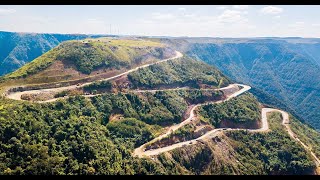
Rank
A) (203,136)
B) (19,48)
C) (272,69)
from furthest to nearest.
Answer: (272,69), (19,48), (203,136)

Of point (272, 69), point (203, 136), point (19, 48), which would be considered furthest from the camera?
point (272, 69)

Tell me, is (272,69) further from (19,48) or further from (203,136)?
(203,136)

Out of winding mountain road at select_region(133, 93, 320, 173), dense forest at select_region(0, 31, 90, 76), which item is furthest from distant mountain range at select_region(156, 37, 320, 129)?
dense forest at select_region(0, 31, 90, 76)

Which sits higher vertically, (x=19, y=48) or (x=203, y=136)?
(x=19, y=48)

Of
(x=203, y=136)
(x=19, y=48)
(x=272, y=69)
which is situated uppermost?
(x=19, y=48)

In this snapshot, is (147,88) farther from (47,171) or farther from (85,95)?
(47,171)

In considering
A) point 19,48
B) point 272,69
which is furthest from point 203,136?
point 19,48

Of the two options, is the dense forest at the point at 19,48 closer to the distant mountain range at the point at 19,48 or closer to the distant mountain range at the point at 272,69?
the distant mountain range at the point at 19,48

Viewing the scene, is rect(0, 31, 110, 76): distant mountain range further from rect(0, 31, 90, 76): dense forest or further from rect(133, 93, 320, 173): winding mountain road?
rect(133, 93, 320, 173): winding mountain road

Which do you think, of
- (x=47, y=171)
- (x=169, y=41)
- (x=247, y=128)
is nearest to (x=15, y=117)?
(x=47, y=171)

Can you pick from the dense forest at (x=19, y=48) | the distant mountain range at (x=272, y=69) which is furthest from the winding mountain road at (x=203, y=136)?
the dense forest at (x=19, y=48)

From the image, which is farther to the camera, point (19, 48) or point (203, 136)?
point (19, 48)

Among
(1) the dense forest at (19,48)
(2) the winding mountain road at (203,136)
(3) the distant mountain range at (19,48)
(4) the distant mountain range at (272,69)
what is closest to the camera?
(2) the winding mountain road at (203,136)
